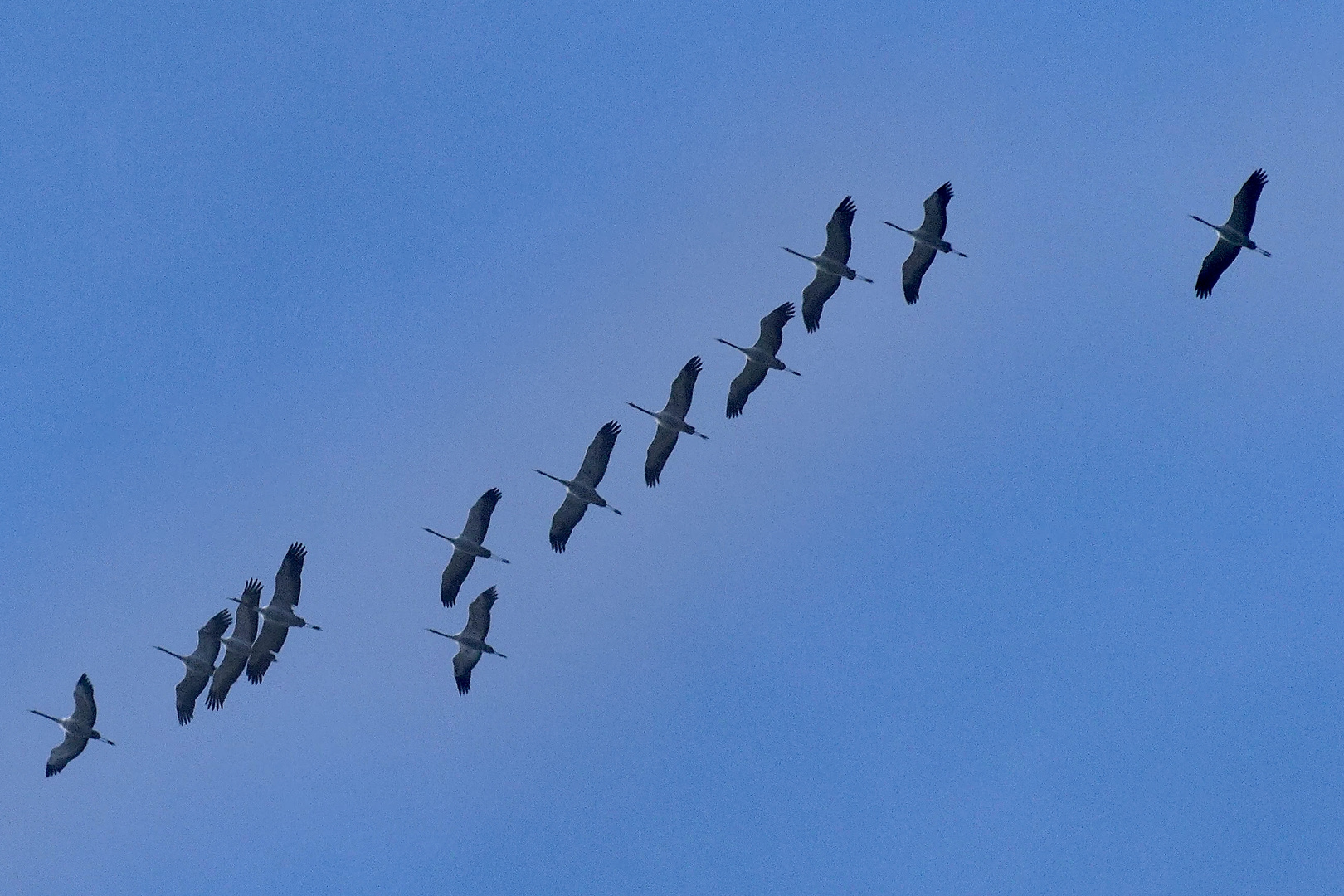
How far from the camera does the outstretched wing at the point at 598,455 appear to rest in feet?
257

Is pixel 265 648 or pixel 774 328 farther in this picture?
pixel 265 648

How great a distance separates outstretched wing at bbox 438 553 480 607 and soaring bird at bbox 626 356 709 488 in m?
6.38

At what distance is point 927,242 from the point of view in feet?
256

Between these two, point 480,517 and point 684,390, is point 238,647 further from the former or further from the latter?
point 684,390

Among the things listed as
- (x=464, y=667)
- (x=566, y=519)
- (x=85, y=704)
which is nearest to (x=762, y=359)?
(x=566, y=519)

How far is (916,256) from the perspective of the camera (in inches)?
3100

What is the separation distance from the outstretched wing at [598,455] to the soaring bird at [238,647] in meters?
10.8

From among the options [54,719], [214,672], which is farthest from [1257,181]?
[54,719]

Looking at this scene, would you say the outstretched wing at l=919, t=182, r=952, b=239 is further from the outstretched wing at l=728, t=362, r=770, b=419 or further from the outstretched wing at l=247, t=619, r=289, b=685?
the outstretched wing at l=247, t=619, r=289, b=685

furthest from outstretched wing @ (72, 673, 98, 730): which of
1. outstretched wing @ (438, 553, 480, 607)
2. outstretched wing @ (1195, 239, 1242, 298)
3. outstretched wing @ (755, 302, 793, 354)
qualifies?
outstretched wing @ (1195, 239, 1242, 298)

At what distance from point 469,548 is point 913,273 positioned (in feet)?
52.8

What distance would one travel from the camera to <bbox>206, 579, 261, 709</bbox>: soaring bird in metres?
80.1

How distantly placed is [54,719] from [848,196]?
30.3m

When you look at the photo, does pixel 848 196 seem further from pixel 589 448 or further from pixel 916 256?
pixel 589 448
